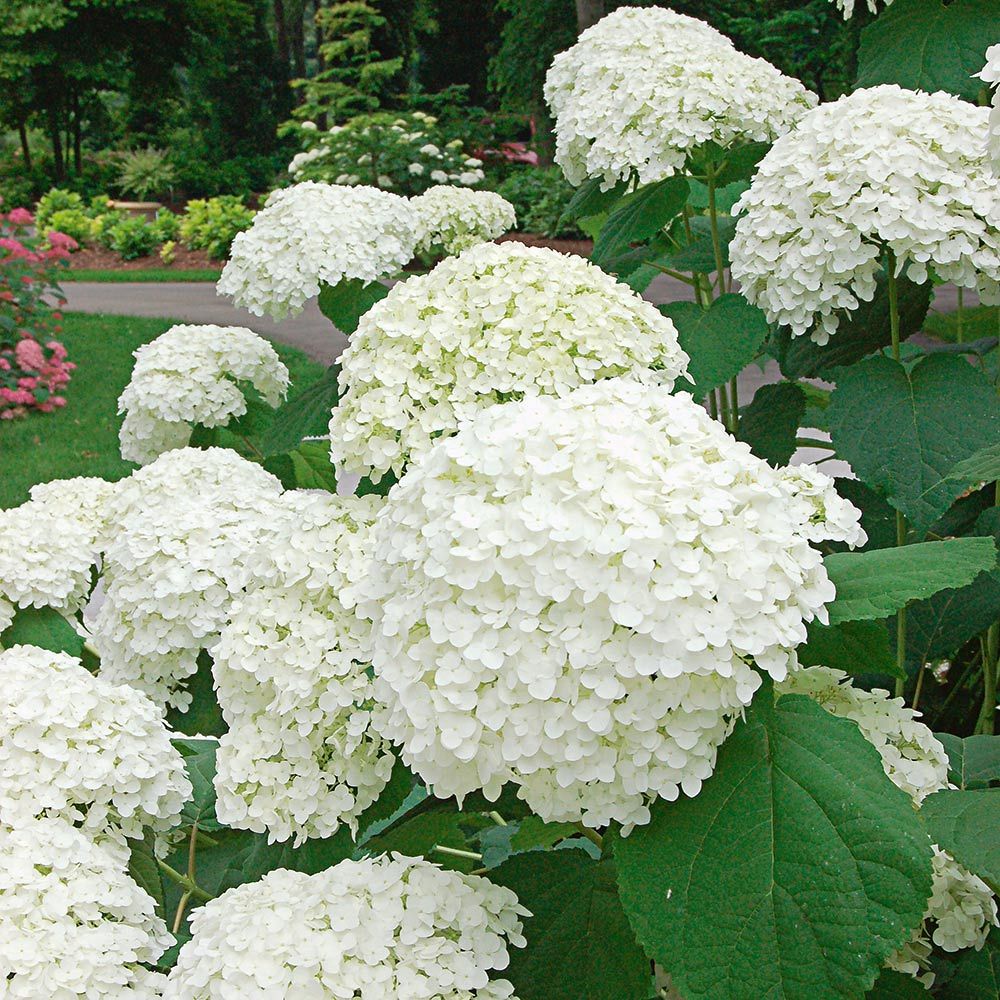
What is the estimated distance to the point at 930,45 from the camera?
7.43 ft

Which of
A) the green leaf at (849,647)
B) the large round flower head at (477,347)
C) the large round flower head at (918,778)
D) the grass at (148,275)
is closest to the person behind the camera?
the green leaf at (849,647)

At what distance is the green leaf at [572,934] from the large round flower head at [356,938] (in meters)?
0.06

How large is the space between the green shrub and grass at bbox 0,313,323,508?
515 centimetres

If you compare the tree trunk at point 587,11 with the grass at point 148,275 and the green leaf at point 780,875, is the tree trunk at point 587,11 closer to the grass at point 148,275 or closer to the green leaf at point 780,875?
the grass at point 148,275

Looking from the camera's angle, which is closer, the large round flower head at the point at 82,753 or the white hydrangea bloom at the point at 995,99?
the white hydrangea bloom at the point at 995,99

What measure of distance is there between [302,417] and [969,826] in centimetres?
156

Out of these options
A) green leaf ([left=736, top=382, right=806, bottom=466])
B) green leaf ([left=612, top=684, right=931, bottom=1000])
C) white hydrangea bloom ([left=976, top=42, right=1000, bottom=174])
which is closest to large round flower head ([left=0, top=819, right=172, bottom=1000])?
green leaf ([left=612, top=684, right=931, bottom=1000])

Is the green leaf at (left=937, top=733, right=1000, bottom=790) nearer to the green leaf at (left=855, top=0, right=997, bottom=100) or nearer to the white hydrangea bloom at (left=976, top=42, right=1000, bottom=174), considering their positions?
the white hydrangea bloom at (left=976, top=42, right=1000, bottom=174)

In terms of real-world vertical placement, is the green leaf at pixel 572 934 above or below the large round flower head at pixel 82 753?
below

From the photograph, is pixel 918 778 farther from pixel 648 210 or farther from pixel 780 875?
pixel 648 210

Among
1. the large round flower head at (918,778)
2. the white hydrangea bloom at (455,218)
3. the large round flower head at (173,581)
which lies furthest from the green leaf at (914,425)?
the white hydrangea bloom at (455,218)

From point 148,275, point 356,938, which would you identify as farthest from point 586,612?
point 148,275

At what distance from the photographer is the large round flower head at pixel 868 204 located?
176 centimetres

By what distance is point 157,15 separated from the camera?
72.1 ft
